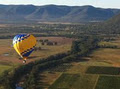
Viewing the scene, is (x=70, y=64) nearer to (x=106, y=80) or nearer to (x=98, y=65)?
(x=98, y=65)

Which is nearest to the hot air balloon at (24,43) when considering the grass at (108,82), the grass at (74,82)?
the grass at (74,82)

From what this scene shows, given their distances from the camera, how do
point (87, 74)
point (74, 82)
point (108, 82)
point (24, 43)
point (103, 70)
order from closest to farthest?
1. point (24, 43)
2. point (74, 82)
3. point (108, 82)
4. point (87, 74)
5. point (103, 70)

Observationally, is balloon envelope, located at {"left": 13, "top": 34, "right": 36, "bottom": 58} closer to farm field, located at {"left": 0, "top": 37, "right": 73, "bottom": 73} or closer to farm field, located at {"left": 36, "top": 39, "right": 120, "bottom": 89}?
farm field, located at {"left": 36, "top": 39, "right": 120, "bottom": 89}

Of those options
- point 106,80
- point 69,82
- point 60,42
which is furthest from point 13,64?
point 60,42

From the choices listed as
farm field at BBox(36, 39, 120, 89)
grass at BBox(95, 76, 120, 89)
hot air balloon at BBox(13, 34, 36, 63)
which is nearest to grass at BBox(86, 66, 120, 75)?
farm field at BBox(36, 39, 120, 89)

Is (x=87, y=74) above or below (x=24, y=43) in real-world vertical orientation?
below

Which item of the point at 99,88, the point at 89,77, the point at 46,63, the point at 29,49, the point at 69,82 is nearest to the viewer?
the point at 29,49

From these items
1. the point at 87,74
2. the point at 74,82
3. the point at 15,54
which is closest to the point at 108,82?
the point at 74,82

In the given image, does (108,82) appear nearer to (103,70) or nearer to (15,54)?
(103,70)
